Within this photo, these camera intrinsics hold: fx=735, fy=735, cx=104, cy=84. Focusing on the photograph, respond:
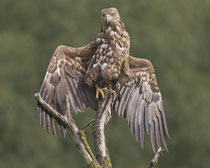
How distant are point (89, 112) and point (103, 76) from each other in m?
9.46

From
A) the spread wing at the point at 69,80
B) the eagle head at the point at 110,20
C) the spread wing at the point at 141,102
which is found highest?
the eagle head at the point at 110,20

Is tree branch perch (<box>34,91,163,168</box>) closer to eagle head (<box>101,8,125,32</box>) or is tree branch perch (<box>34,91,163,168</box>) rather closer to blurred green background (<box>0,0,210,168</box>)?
eagle head (<box>101,8,125,32</box>)

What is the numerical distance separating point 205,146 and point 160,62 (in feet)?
9.28

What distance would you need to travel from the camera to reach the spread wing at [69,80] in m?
9.71

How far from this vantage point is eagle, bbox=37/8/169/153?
9.64 metres

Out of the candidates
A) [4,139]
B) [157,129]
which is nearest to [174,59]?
[4,139]

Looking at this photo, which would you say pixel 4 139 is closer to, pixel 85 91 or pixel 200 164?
pixel 200 164

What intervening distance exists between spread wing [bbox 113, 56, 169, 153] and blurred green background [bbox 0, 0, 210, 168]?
8636mm

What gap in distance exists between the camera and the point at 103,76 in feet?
31.6

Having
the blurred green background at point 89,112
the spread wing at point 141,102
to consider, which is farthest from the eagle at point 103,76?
the blurred green background at point 89,112

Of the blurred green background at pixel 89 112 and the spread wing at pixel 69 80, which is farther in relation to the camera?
the blurred green background at pixel 89 112

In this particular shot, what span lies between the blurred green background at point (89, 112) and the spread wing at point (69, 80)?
9.03 meters

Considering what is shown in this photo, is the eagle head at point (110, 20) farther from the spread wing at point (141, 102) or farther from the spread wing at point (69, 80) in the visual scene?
the spread wing at point (141, 102)

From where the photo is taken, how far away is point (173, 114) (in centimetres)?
2119
